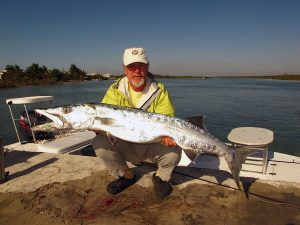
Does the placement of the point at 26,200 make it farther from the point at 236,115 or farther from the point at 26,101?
the point at 236,115

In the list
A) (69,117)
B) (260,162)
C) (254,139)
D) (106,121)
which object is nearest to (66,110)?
(69,117)

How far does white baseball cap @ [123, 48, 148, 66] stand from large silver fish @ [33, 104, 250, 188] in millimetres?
781

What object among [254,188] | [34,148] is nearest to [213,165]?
[254,188]

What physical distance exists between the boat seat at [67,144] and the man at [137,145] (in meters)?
2.69

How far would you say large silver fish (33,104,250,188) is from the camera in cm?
360

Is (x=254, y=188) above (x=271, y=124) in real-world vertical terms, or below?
above

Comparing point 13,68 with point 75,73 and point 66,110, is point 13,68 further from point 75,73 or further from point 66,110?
point 66,110

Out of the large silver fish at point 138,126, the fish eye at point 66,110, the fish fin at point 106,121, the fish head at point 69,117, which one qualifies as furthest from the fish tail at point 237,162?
the fish eye at point 66,110

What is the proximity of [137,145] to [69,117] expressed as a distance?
1.09 m

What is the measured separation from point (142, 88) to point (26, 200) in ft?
8.09

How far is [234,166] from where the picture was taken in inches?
144

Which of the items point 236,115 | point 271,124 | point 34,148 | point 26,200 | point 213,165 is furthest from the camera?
point 236,115

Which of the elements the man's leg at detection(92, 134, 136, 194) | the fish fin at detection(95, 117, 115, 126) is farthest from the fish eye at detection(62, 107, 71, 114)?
the man's leg at detection(92, 134, 136, 194)

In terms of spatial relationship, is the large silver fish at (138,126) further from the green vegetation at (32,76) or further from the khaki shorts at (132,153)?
the green vegetation at (32,76)
